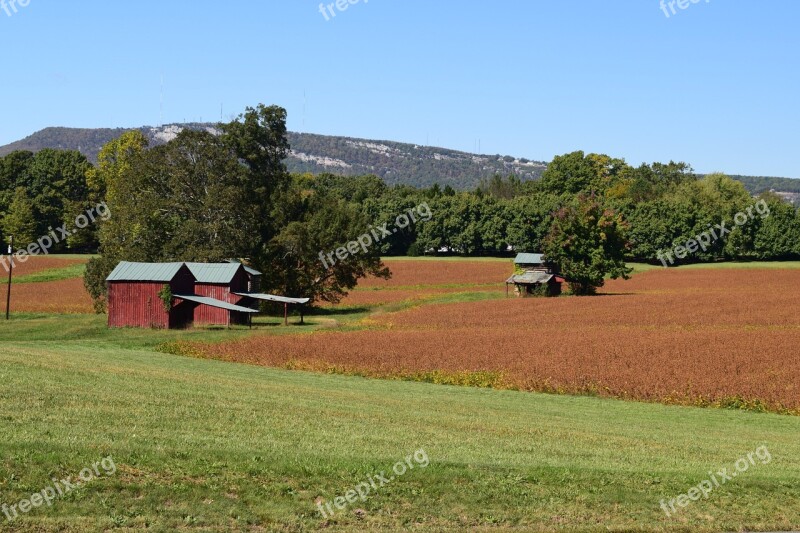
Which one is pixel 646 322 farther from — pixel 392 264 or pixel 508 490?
pixel 392 264

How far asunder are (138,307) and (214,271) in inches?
284

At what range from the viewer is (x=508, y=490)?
14.0 m

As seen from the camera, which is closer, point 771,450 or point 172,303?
point 771,450

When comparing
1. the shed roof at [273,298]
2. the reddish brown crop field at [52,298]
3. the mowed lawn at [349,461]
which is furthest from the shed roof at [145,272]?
the mowed lawn at [349,461]

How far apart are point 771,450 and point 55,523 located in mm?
14869

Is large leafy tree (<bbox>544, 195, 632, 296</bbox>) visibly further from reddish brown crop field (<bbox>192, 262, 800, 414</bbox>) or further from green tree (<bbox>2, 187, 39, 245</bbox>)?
green tree (<bbox>2, 187, 39, 245</bbox>)

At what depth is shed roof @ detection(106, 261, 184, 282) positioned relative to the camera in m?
60.3

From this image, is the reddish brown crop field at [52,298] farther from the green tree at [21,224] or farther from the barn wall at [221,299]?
the green tree at [21,224]

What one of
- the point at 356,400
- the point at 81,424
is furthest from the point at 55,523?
the point at 356,400

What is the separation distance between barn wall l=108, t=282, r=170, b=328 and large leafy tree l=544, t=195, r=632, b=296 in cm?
3778

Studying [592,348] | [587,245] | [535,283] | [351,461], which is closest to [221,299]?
[535,283]

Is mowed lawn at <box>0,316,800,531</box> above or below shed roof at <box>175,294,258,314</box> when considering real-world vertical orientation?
above

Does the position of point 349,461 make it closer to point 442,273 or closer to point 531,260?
point 531,260

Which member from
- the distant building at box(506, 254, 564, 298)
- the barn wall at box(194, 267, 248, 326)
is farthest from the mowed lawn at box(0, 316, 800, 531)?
the distant building at box(506, 254, 564, 298)
